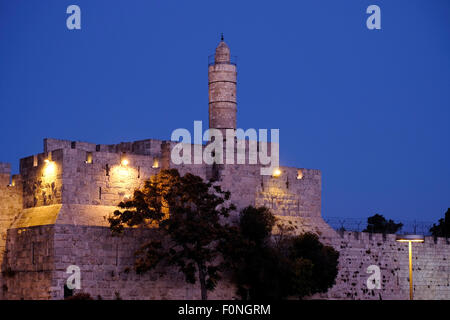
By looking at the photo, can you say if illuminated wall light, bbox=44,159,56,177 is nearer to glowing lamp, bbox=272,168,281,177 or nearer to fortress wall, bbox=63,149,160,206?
fortress wall, bbox=63,149,160,206

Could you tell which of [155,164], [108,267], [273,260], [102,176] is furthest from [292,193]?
[108,267]

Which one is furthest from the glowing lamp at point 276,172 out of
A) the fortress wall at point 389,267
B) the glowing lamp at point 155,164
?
the glowing lamp at point 155,164

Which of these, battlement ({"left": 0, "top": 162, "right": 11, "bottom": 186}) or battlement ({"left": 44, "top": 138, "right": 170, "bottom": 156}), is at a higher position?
battlement ({"left": 44, "top": 138, "right": 170, "bottom": 156})

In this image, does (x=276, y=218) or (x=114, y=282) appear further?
(x=276, y=218)

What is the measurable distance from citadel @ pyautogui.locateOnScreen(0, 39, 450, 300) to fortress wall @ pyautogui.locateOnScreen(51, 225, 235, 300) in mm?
37

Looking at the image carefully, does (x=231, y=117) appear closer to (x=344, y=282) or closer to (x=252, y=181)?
(x=252, y=181)

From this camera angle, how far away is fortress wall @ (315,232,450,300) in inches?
1676

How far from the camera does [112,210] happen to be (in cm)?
3588

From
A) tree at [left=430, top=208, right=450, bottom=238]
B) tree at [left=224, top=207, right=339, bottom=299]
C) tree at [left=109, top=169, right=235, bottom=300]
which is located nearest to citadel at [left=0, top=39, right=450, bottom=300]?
tree at [left=109, top=169, right=235, bottom=300]
